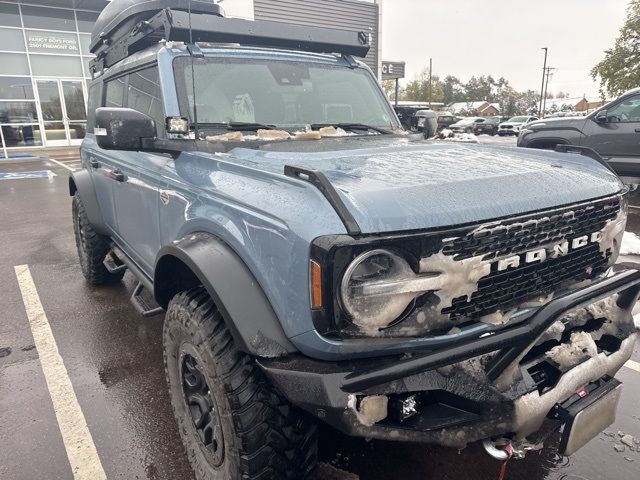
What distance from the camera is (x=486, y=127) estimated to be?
39.1 metres

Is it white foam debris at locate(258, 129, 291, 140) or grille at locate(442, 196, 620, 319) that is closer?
grille at locate(442, 196, 620, 319)

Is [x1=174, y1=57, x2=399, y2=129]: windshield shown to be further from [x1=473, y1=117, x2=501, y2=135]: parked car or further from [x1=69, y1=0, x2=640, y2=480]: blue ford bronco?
[x1=473, y1=117, x2=501, y2=135]: parked car

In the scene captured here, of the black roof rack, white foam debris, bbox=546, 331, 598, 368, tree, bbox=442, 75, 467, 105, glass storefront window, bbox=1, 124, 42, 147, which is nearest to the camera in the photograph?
white foam debris, bbox=546, 331, 598, 368

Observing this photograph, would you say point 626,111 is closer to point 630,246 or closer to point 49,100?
point 630,246

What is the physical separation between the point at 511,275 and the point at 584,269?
58 centimetres

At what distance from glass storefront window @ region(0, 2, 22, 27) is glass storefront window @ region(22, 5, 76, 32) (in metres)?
0.24

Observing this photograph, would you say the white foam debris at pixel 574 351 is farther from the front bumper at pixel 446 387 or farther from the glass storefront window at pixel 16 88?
the glass storefront window at pixel 16 88

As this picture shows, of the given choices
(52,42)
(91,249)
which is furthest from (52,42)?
(91,249)

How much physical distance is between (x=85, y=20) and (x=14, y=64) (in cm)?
339

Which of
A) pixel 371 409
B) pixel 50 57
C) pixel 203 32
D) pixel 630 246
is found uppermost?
pixel 50 57

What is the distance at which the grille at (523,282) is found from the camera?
5.75ft

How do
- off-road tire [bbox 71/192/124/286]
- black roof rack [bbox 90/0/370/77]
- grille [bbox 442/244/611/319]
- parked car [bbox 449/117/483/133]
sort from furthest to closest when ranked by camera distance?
parked car [bbox 449/117/483/133] → off-road tire [bbox 71/192/124/286] → black roof rack [bbox 90/0/370/77] → grille [bbox 442/244/611/319]

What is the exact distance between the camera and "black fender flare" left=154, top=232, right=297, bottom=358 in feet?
5.54

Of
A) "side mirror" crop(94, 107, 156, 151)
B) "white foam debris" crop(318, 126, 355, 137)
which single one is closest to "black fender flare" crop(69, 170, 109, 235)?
"side mirror" crop(94, 107, 156, 151)
